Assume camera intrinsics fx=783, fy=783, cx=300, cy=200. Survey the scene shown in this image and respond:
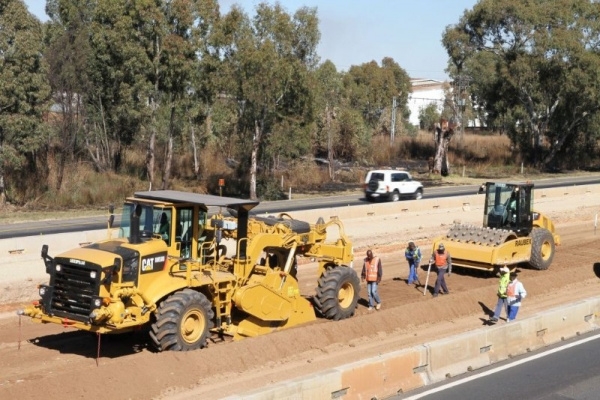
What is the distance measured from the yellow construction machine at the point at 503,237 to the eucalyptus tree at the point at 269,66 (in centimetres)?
2086

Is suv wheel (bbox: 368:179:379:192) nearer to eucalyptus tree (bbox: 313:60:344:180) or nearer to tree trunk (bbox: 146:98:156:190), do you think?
eucalyptus tree (bbox: 313:60:344:180)

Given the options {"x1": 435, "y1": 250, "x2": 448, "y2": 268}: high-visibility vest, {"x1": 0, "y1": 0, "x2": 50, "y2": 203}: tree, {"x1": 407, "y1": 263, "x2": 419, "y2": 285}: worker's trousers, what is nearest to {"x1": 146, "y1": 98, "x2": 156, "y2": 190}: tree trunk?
{"x1": 0, "y1": 0, "x2": 50, "y2": 203}: tree

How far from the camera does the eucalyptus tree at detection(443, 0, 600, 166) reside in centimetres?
6325

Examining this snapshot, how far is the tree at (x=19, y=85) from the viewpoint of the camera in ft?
124

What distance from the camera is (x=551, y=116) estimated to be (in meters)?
69.9

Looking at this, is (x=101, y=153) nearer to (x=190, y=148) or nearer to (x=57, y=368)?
(x=190, y=148)

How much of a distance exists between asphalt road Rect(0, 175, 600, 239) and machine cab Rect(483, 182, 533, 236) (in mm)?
13461

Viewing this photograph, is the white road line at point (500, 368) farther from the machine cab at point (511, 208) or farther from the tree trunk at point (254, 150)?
the tree trunk at point (254, 150)

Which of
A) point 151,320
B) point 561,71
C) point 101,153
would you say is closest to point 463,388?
point 151,320

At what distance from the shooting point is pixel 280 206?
42.1m

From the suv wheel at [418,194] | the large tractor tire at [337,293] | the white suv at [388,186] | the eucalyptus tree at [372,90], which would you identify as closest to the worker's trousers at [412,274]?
the large tractor tire at [337,293]

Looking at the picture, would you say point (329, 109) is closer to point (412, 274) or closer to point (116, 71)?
point (116, 71)

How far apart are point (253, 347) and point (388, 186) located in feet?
103

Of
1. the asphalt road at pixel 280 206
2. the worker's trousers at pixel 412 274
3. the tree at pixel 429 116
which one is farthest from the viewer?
the tree at pixel 429 116
